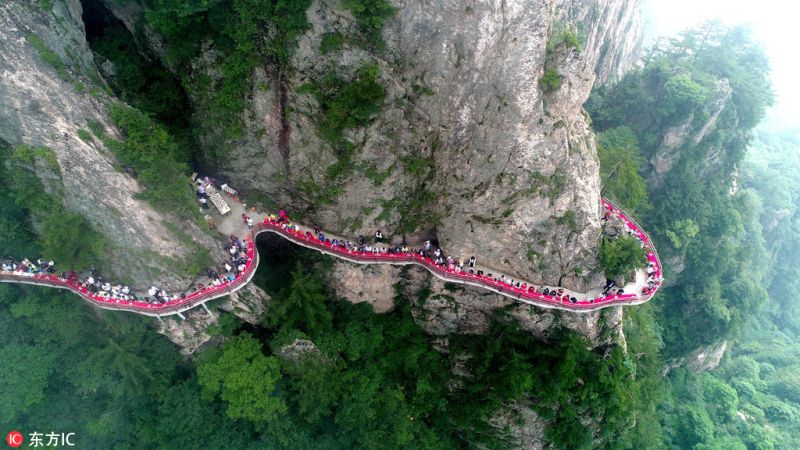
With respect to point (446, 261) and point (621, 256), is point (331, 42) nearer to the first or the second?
point (446, 261)

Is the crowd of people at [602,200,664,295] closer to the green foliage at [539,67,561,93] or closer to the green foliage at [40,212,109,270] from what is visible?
the green foliage at [539,67,561,93]

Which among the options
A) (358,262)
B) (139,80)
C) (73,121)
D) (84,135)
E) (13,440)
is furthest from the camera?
(358,262)

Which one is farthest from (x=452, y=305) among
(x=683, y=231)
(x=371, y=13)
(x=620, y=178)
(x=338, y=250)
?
(x=683, y=231)

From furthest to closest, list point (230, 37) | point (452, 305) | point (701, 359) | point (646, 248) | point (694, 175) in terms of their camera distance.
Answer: point (701, 359) < point (694, 175) < point (452, 305) < point (646, 248) < point (230, 37)

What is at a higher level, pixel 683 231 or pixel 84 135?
pixel 84 135

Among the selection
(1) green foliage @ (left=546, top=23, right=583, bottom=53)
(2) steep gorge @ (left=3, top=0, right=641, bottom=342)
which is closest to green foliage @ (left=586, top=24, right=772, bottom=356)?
(2) steep gorge @ (left=3, top=0, right=641, bottom=342)

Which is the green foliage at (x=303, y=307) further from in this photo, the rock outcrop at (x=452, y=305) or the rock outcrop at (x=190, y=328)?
the rock outcrop at (x=190, y=328)

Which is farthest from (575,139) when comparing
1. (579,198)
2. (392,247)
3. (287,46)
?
(287,46)
